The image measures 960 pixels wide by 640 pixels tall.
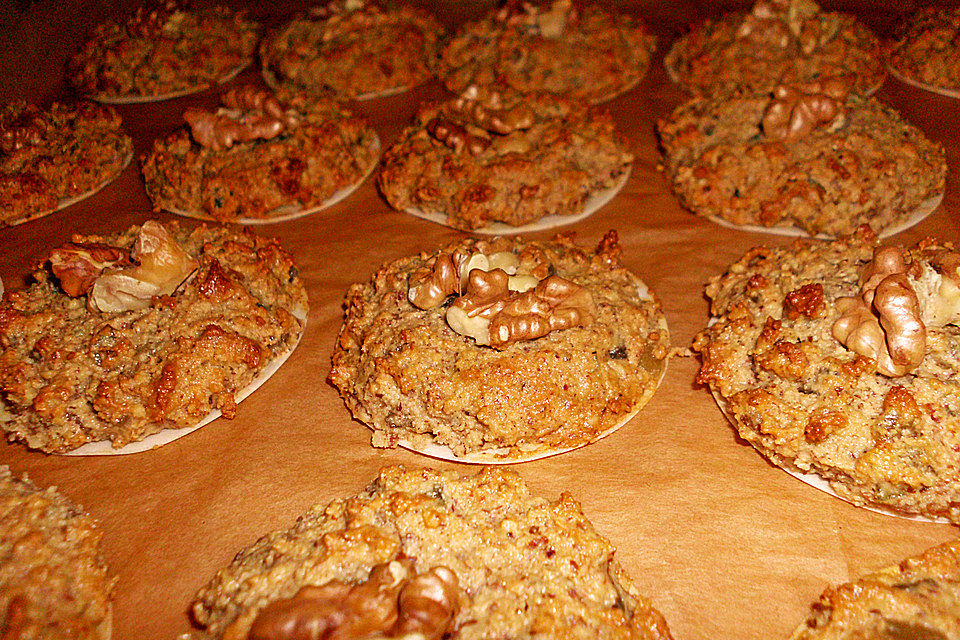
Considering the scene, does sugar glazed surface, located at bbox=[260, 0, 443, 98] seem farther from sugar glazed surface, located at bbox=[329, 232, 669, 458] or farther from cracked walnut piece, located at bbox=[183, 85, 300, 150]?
sugar glazed surface, located at bbox=[329, 232, 669, 458]

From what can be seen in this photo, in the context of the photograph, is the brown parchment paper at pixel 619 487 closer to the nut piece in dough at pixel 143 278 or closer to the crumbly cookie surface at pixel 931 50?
the nut piece in dough at pixel 143 278

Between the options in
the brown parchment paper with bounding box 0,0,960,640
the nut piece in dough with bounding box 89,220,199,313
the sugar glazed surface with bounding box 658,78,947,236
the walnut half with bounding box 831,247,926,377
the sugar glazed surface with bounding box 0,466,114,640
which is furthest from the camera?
the sugar glazed surface with bounding box 658,78,947,236

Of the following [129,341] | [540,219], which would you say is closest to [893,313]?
[540,219]

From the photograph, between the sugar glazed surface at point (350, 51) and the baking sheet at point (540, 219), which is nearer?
the baking sheet at point (540, 219)

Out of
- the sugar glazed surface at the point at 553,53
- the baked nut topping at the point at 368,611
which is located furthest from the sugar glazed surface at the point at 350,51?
the baked nut topping at the point at 368,611

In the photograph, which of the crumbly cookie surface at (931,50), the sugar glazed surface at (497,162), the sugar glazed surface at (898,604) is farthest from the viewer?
the crumbly cookie surface at (931,50)

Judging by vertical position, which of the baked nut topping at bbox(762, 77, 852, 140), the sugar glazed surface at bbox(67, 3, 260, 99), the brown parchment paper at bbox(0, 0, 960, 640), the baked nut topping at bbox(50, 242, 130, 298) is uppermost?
the sugar glazed surface at bbox(67, 3, 260, 99)

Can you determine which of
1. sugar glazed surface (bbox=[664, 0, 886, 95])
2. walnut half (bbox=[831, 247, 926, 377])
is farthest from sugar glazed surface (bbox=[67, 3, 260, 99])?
walnut half (bbox=[831, 247, 926, 377])
